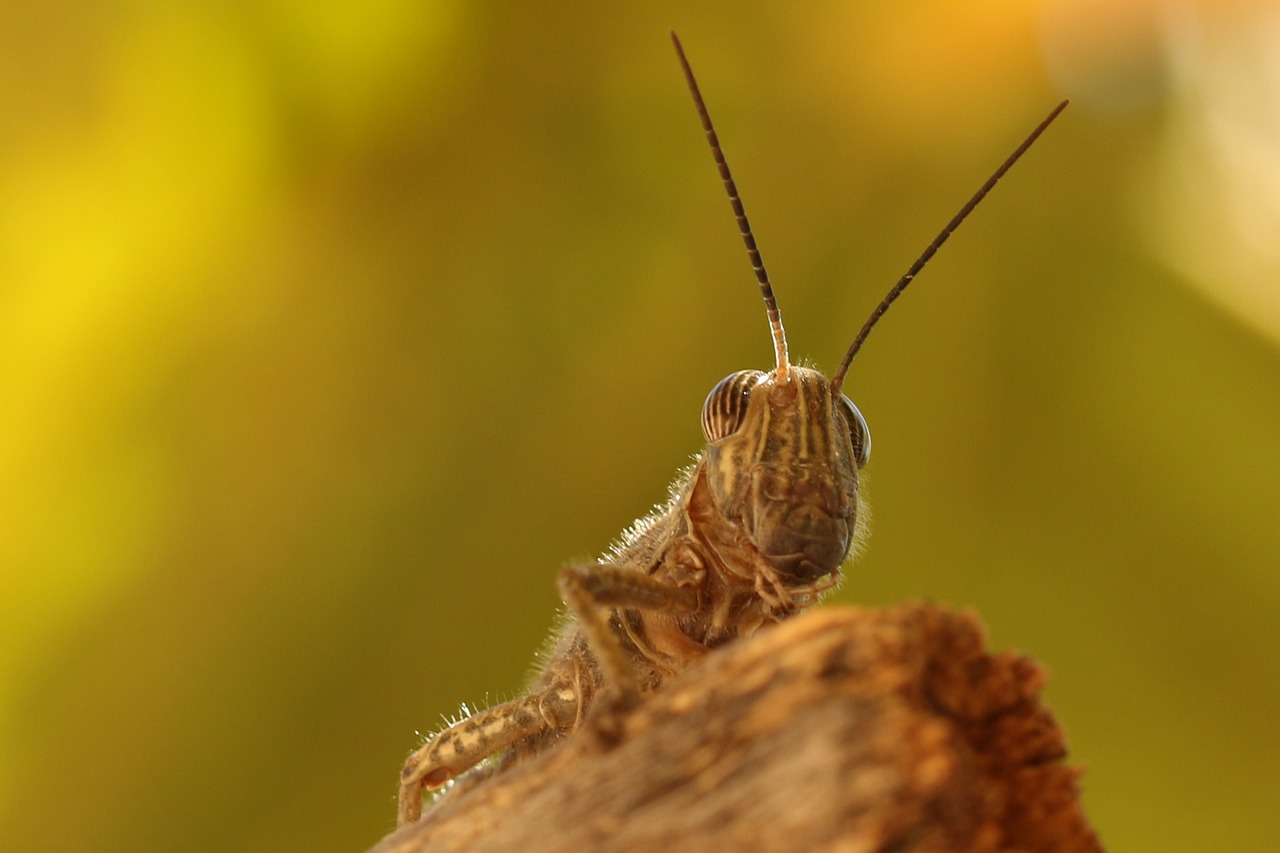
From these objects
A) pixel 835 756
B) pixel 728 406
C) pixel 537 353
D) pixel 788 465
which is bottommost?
pixel 835 756

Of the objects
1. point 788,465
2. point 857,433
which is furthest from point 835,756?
point 857,433

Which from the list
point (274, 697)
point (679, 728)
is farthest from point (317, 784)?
point (679, 728)

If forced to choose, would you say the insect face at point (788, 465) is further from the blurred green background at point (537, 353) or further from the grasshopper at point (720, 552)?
the blurred green background at point (537, 353)

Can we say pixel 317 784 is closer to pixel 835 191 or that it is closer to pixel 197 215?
pixel 197 215

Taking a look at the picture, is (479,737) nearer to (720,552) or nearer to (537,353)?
(720,552)

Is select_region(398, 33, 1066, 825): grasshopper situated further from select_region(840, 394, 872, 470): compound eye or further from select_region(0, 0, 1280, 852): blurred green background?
select_region(0, 0, 1280, 852): blurred green background

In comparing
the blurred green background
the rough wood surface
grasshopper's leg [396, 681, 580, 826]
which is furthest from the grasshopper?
the blurred green background

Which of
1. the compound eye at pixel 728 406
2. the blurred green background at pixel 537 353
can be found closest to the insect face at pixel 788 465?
the compound eye at pixel 728 406
